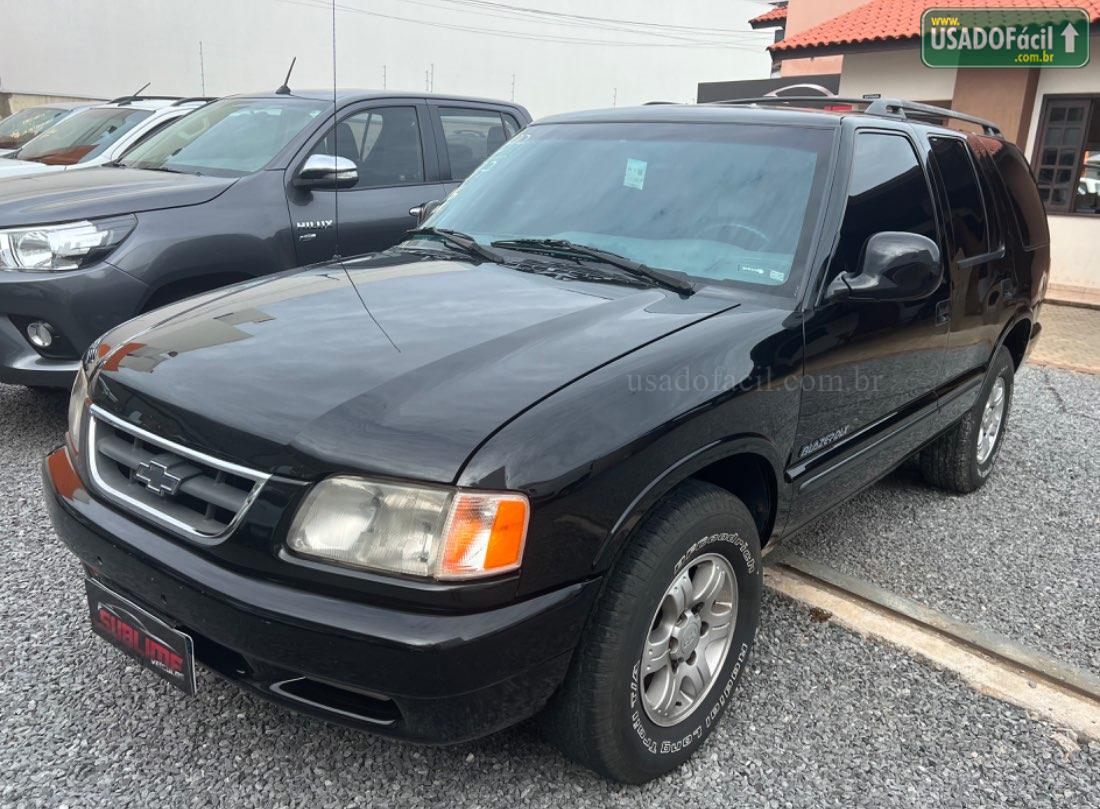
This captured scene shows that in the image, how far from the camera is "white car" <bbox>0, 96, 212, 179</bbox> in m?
8.10

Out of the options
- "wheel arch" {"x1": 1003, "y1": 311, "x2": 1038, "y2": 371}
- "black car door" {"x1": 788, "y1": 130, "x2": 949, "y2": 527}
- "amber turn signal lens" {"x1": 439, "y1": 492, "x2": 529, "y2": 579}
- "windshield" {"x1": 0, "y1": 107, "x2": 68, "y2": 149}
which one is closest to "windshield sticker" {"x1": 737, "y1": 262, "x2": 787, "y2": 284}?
"black car door" {"x1": 788, "y1": 130, "x2": 949, "y2": 527}

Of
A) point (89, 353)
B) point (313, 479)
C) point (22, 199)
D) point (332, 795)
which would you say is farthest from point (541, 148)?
point (22, 199)

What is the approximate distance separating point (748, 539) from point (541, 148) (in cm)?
184

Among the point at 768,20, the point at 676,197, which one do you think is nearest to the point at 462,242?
the point at 676,197

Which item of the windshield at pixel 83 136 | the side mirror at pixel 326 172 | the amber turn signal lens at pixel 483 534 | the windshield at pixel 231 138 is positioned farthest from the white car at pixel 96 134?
the amber turn signal lens at pixel 483 534

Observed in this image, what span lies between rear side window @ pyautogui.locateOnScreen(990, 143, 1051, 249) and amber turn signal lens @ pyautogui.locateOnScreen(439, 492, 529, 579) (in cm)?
361

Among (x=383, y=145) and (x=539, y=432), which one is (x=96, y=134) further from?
(x=539, y=432)

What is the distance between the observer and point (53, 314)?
4062 millimetres

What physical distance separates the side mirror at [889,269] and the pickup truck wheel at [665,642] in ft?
2.87

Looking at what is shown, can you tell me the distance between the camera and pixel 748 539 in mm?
2459

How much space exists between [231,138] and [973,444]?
4.54 m

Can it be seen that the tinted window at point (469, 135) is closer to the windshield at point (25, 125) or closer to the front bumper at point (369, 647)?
the front bumper at point (369, 647)

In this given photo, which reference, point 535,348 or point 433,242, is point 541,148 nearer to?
point 433,242

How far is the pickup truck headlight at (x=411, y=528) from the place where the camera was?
1817 mm
